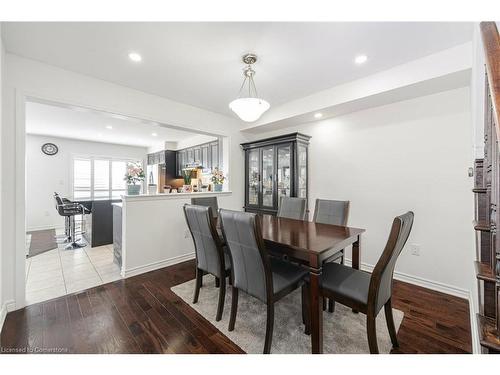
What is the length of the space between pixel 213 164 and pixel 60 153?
453cm

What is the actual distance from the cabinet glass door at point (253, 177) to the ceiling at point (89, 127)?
164 centimetres

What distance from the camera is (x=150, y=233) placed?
2.93 m

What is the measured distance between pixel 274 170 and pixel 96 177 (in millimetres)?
5893

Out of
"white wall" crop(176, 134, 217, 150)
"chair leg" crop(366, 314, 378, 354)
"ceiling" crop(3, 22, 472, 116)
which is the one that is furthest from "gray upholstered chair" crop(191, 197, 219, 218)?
"white wall" crop(176, 134, 217, 150)

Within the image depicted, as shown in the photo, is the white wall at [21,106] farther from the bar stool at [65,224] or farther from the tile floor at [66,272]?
the bar stool at [65,224]

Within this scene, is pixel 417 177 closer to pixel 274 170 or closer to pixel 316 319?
pixel 274 170

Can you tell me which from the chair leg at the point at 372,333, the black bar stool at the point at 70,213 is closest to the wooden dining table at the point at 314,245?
the chair leg at the point at 372,333

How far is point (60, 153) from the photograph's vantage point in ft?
19.1

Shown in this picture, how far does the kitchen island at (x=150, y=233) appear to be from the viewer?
274 centimetres

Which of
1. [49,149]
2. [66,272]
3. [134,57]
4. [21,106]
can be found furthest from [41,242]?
[134,57]

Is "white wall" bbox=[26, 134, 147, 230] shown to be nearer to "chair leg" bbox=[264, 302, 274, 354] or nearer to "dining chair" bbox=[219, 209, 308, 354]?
"dining chair" bbox=[219, 209, 308, 354]

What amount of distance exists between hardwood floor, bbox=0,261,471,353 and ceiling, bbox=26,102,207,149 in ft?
8.11

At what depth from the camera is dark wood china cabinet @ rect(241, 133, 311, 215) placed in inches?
133

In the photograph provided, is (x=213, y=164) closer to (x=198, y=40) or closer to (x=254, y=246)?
(x=198, y=40)
